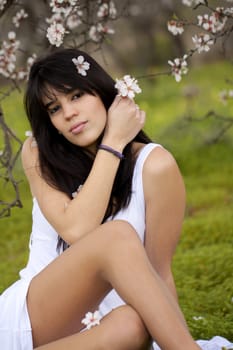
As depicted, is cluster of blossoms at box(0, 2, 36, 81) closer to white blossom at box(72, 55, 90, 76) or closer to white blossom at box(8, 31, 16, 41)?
white blossom at box(8, 31, 16, 41)

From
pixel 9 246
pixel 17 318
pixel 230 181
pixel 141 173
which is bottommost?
pixel 230 181

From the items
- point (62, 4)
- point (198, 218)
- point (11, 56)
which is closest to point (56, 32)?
point (62, 4)

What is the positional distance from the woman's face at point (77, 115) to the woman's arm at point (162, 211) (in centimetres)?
29

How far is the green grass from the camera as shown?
453 centimetres

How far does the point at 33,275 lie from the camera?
11.1 ft

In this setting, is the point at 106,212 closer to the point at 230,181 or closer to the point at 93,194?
the point at 93,194

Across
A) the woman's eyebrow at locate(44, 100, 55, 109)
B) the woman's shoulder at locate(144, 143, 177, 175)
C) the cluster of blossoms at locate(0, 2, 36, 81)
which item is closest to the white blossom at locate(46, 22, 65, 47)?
the woman's eyebrow at locate(44, 100, 55, 109)

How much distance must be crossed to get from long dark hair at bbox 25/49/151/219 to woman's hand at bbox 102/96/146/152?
66 mm

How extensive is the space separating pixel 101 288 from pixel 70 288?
117mm

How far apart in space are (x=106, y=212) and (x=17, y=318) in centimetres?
59

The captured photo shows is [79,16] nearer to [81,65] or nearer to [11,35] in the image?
[11,35]

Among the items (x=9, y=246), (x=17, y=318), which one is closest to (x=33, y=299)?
(x=17, y=318)

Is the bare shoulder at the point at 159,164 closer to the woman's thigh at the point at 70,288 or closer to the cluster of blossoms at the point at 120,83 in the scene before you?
the cluster of blossoms at the point at 120,83

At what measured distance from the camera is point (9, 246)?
6.57m
